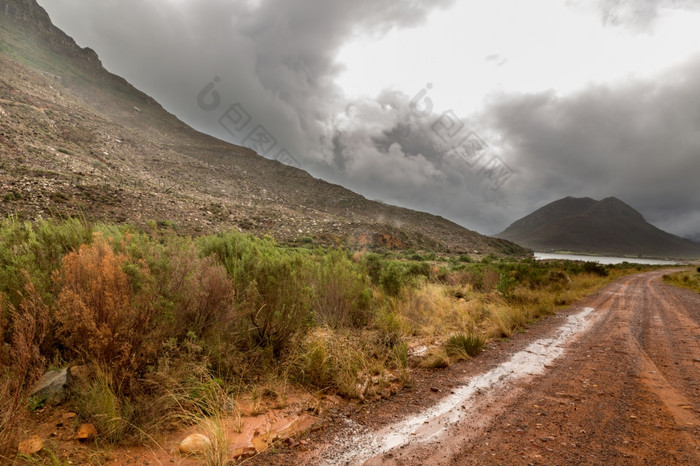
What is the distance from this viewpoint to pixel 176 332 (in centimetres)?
368

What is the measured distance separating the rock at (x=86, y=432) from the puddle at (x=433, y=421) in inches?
80.0

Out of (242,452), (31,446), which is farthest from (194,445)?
(31,446)

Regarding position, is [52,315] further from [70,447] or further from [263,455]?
[263,455]

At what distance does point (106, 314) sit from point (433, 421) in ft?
11.9

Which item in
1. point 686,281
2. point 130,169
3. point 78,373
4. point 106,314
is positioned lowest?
point 130,169

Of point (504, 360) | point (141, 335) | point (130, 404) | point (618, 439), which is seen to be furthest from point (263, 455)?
point (504, 360)

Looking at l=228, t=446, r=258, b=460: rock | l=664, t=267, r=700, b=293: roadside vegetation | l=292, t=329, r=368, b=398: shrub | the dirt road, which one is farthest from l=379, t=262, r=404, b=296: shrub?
l=664, t=267, r=700, b=293: roadside vegetation

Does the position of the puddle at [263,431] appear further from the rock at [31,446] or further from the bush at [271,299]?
the rock at [31,446]

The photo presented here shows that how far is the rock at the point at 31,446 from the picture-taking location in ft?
7.59

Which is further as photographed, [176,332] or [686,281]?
[686,281]

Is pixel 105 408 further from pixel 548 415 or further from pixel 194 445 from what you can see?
pixel 548 415

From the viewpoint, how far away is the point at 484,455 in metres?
2.60

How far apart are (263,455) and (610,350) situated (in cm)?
650

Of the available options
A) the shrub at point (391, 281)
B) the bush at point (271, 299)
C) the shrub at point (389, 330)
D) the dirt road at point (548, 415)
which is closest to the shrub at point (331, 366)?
the bush at point (271, 299)
